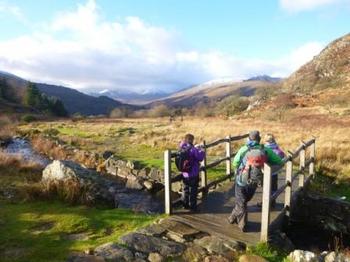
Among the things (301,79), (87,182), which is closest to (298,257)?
(87,182)

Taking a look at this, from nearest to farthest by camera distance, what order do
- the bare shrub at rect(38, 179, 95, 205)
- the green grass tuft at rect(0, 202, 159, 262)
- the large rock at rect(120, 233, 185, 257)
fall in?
the large rock at rect(120, 233, 185, 257), the green grass tuft at rect(0, 202, 159, 262), the bare shrub at rect(38, 179, 95, 205)

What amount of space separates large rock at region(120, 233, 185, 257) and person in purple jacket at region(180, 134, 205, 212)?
7.38 ft

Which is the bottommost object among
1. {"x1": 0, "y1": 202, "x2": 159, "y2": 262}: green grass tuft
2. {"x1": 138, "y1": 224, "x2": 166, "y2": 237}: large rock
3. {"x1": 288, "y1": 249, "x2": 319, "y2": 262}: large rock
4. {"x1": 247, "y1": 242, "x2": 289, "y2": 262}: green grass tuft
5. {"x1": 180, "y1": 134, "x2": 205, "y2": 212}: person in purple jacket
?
{"x1": 247, "y1": 242, "x2": 289, "y2": 262}: green grass tuft

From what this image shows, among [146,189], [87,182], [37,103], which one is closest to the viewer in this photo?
[87,182]

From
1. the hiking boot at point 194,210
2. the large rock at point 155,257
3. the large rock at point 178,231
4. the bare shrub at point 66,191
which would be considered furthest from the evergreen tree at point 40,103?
the large rock at point 155,257

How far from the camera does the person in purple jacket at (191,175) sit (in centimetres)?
1077

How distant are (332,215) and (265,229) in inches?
189

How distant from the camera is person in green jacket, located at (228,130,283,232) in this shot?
9.38 metres

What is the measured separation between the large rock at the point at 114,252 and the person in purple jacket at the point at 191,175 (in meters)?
3.02

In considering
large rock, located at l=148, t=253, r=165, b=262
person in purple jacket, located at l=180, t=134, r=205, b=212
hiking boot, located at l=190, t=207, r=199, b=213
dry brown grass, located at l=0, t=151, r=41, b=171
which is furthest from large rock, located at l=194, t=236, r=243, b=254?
dry brown grass, located at l=0, t=151, r=41, b=171

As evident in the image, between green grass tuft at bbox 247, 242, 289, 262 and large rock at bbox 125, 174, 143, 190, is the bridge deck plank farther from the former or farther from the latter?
large rock at bbox 125, 174, 143, 190

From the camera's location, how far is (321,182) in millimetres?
15312

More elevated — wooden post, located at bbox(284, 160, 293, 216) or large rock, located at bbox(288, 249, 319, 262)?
wooden post, located at bbox(284, 160, 293, 216)

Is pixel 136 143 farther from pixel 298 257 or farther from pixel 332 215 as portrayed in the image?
pixel 298 257
